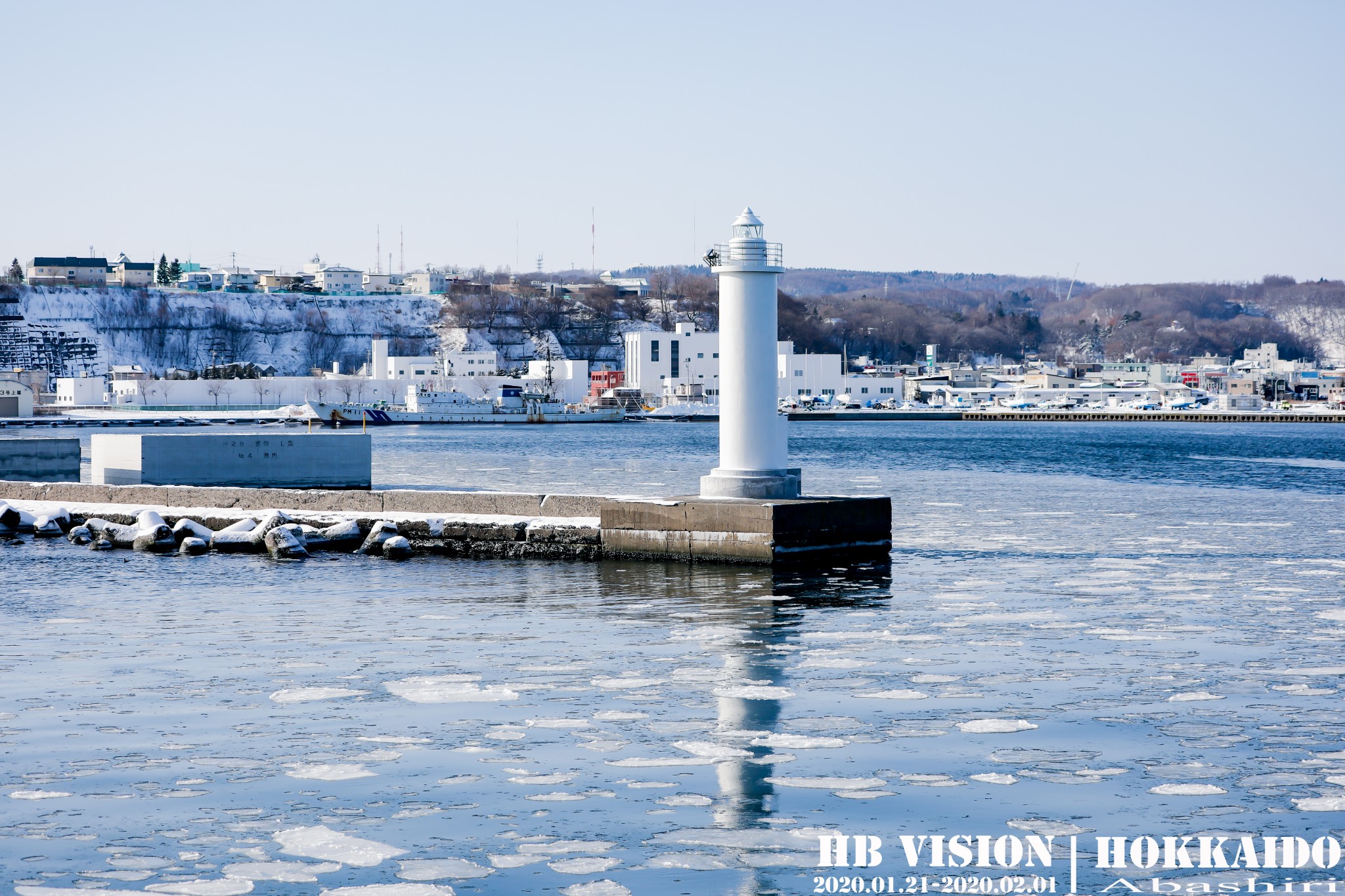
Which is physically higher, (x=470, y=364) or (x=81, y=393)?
(x=470, y=364)

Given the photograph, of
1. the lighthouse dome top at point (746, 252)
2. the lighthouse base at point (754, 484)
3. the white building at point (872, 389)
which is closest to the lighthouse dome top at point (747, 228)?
the lighthouse dome top at point (746, 252)

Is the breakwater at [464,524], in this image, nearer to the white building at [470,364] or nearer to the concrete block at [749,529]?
the concrete block at [749,529]

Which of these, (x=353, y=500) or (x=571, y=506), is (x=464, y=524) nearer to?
(x=571, y=506)

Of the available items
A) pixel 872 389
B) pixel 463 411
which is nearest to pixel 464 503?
pixel 463 411

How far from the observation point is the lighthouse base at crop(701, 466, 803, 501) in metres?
21.0

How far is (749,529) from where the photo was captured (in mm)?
Answer: 20031

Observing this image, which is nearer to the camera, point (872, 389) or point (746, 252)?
point (746, 252)

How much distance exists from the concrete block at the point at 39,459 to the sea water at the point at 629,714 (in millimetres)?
12976

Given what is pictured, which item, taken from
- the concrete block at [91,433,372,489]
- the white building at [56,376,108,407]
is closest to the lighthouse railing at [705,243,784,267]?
the concrete block at [91,433,372,489]

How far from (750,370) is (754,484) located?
161 cm

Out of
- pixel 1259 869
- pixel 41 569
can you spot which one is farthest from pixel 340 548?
pixel 1259 869

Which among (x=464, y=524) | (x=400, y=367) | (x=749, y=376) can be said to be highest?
(x=400, y=367)

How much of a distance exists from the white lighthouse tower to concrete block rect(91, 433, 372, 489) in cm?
1387

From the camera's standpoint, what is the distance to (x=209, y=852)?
7.15 m
